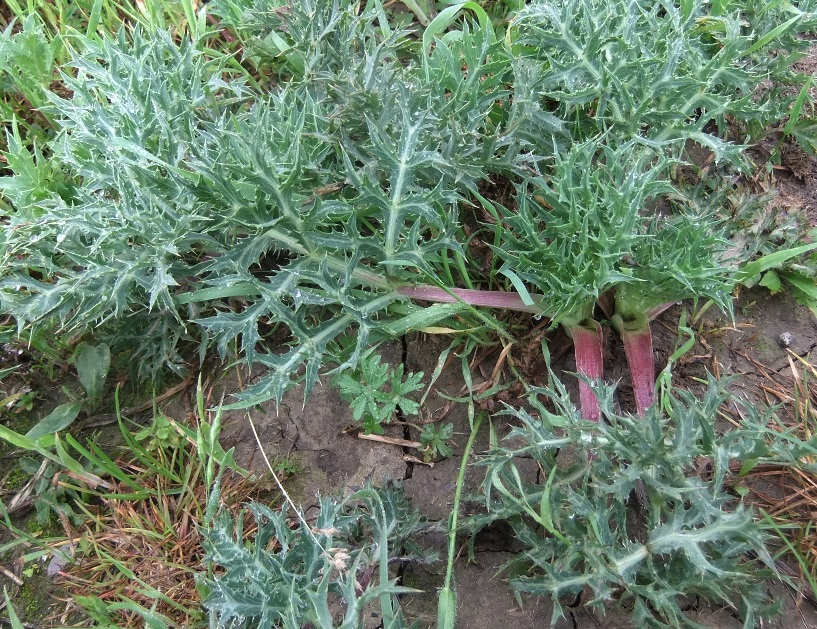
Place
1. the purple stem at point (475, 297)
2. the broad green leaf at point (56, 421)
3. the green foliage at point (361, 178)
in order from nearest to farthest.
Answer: the green foliage at point (361, 178), the purple stem at point (475, 297), the broad green leaf at point (56, 421)

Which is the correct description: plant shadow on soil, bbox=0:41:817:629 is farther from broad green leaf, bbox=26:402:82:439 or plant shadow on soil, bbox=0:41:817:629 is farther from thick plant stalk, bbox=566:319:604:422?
broad green leaf, bbox=26:402:82:439

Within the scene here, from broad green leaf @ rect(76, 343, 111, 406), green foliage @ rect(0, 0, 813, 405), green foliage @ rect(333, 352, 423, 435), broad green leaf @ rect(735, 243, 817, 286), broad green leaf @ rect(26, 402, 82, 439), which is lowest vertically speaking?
broad green leaf @ rect(735, 243, 817, 286)

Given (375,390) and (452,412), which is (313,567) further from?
(452,412)

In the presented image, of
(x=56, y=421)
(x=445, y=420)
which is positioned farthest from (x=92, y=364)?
(x=445, y=420)

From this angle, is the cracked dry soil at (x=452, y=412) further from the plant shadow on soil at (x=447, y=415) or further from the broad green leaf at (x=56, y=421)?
the broad green leaf at (x=56, y=421)

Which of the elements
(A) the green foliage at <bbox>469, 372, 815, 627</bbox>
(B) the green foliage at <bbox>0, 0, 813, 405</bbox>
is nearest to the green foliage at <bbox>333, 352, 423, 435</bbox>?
(B) the green foliage at <bbox>0, 0, 813, 405</bbox>

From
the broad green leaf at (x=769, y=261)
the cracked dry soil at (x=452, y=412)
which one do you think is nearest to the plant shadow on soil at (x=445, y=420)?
the cracked dry soil at (x=452, y=412)

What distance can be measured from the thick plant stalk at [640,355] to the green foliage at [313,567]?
3.00 feet

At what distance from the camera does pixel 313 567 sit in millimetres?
1838

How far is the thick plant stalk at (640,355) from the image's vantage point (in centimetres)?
223

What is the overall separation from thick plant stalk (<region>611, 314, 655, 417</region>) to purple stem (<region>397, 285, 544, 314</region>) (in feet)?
1.06

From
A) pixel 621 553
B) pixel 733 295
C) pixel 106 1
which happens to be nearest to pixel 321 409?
pixel 621 553

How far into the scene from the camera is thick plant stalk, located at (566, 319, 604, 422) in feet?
7.27

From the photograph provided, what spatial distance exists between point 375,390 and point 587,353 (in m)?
0.78
